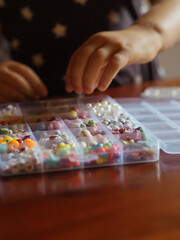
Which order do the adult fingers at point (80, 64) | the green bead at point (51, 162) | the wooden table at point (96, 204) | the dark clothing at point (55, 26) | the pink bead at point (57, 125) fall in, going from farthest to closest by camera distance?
the dark clothing at point (55, 26) < the adult fingers at point (80, 64) < the pink bead at point (57, 125) < the green bead at point (51, 162) < the wooden table at point (96, 204)

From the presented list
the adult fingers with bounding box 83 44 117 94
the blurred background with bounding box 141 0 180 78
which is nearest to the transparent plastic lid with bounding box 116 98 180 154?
the adult fingers with bounding box 83 44 117 94

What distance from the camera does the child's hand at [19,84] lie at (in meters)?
0.93

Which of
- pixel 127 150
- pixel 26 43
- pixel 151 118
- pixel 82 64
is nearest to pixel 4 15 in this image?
pixel 26 43

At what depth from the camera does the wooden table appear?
0.37 metres

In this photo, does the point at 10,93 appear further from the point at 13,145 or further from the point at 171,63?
the point at 171,63

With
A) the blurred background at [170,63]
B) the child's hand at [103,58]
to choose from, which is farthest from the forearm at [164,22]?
the blurred background at [170,63]

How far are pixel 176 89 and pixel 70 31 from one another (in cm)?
34

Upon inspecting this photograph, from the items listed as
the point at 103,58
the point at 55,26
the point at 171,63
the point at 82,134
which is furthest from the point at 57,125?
the point at 171,63

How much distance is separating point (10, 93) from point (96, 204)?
0.58 m

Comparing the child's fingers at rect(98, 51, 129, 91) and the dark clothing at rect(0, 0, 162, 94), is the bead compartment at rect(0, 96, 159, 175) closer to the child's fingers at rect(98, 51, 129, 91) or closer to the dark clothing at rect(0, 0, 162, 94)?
the child's fingers at rect(98, 51, 129, 91)

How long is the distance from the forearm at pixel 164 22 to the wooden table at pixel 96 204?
1.43ft

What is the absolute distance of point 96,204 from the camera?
42cm

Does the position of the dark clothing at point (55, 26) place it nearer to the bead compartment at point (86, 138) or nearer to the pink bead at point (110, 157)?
the bead compartment at point (86, 138)

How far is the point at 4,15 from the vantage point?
1.11 meters
